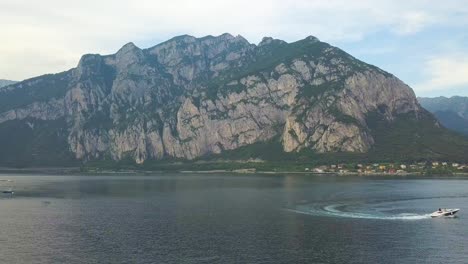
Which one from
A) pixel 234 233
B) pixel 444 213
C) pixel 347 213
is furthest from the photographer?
pixel 347 213

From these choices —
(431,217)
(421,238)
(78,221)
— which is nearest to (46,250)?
(78,221)

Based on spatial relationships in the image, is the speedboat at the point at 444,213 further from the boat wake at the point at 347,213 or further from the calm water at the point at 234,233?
the calm water at the point at 234,233

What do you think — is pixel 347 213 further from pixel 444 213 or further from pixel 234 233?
pixel 234 233

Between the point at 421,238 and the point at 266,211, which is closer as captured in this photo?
the point at 421,238

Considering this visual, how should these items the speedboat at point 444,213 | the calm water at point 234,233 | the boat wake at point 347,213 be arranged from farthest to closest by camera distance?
1. the speedboat at point 444,213
2. the boat wake at point 347,213
3. the calm water at point 234,233

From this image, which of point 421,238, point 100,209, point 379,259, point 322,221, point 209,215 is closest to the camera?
point 379,259

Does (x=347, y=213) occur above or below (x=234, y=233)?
above

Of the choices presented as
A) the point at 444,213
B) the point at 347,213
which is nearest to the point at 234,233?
the point at 347,213

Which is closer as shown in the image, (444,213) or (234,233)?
(234,233)

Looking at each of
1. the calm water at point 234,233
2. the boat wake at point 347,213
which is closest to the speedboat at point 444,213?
the boat wake at point 347,213

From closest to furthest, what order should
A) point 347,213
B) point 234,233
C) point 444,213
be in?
point 234,233
point 444,213
point 347,213

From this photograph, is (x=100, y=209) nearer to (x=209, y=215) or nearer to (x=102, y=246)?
(x=209, y=215)
